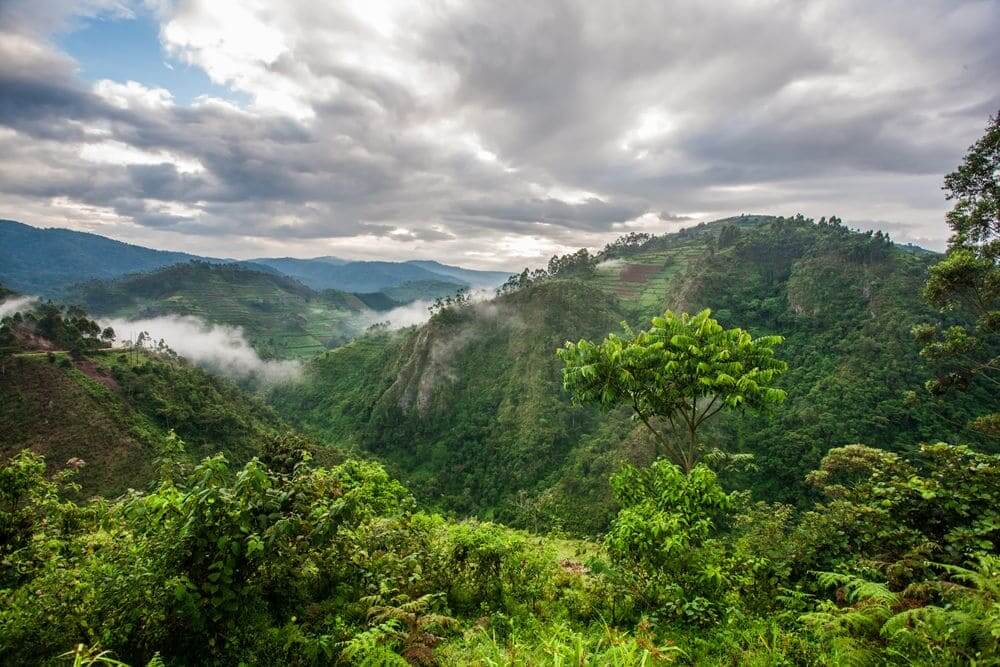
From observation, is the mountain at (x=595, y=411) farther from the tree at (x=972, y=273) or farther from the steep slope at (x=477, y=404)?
the tree at (x=972, y=273)

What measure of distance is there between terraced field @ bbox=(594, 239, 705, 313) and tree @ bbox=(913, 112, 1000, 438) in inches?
3378

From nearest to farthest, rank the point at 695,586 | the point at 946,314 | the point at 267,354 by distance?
the point at 695,586
the point at 946,314
the point at 267,354

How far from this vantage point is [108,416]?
52188 millimetres

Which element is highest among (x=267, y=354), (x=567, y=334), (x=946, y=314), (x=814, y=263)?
(x=814, y=263)

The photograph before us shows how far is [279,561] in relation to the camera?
198 inches

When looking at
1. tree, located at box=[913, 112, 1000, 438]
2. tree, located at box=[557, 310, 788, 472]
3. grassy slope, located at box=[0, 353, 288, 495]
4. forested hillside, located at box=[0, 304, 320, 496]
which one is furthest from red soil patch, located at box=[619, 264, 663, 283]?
tree, located at box=[557, 310, 788, 472]

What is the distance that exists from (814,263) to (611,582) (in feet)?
340

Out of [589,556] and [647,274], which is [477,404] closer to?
[647,274]

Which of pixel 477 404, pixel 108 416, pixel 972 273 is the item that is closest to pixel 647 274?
pixel 477 404

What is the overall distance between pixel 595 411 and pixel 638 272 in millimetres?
66791

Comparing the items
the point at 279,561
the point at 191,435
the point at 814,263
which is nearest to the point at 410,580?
the point at 279,561

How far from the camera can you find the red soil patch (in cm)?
13075

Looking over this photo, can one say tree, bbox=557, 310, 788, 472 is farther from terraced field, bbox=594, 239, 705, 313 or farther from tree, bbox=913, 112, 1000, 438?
terraced field, bbox=594, 239, 705, 313

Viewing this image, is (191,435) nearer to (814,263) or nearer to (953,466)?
(953,466)
